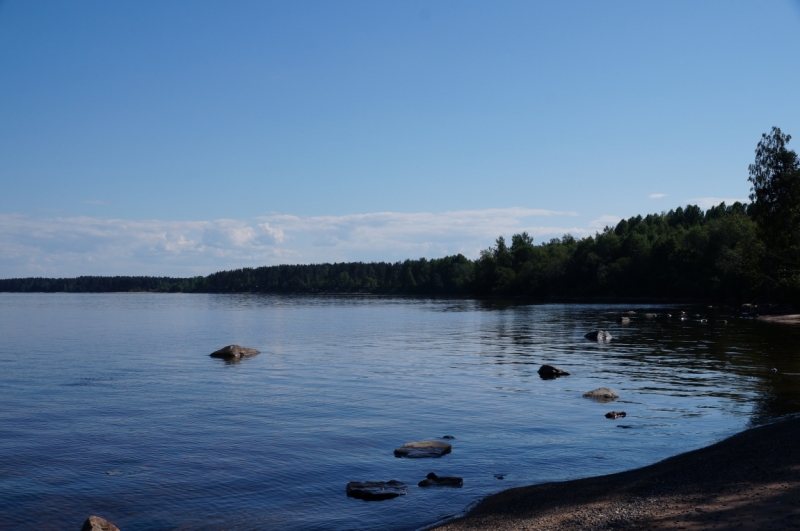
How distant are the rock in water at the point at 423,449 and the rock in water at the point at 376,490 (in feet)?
10.6

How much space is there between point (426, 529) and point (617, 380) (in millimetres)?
25686

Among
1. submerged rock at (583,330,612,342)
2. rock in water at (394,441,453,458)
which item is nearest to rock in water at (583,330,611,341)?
submerged rock at (583,330,612,342)

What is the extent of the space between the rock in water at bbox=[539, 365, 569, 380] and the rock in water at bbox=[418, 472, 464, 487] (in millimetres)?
21841

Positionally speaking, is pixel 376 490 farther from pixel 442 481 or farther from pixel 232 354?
pixel 232 354

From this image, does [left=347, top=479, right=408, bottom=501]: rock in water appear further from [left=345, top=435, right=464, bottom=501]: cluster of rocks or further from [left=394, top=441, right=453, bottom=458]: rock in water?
[left=394, top=441, right=453, bottom=458]: rock in water

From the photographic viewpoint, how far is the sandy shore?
1245 centimetres

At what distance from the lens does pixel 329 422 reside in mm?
26359

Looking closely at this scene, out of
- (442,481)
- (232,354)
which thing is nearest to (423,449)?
(442,481)

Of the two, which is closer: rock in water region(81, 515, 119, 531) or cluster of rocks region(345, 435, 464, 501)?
rock in water region(81, 515, 119, 531)

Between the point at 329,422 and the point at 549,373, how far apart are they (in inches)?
676

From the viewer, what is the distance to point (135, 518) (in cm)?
1557

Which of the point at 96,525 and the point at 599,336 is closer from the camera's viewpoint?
the point at 96,525

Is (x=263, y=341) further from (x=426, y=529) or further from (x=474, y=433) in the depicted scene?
(x=426, y=529)

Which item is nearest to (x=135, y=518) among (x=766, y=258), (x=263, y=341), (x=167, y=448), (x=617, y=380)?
(x=167, y=448)
